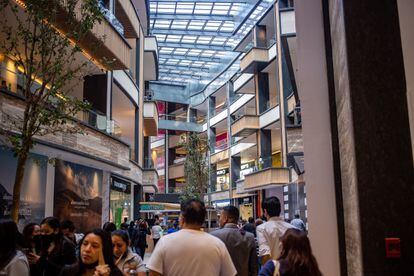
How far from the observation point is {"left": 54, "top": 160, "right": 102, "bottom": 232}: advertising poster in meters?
15.7

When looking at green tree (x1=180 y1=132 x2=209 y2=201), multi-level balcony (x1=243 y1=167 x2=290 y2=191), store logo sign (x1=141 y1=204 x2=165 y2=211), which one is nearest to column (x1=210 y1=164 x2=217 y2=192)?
green tree (x1=180 y1=132 x2=209 y2=201)

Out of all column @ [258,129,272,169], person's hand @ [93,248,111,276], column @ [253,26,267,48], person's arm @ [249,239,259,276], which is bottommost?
person's arm @ [249,239,259,276]

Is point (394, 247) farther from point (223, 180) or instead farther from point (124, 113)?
point (223, 180)

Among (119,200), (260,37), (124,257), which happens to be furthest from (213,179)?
(124,257)

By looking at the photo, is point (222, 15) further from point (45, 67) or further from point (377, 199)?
point (377, 199)

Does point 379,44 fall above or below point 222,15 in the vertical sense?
below

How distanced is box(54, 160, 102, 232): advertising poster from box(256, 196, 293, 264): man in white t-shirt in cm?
1105

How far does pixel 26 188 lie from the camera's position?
13391 millimetres

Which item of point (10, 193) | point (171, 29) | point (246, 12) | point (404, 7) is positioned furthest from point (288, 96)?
point (404, 7)

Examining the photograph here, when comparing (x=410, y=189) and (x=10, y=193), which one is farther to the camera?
(x=10, y=193)

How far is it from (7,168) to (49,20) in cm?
548

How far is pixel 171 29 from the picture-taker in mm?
37344

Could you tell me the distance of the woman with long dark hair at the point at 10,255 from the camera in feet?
12.1

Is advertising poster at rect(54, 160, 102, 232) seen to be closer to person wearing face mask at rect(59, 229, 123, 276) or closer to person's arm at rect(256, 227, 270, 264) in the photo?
person's arm at rect(256, 227, 270, 264)
